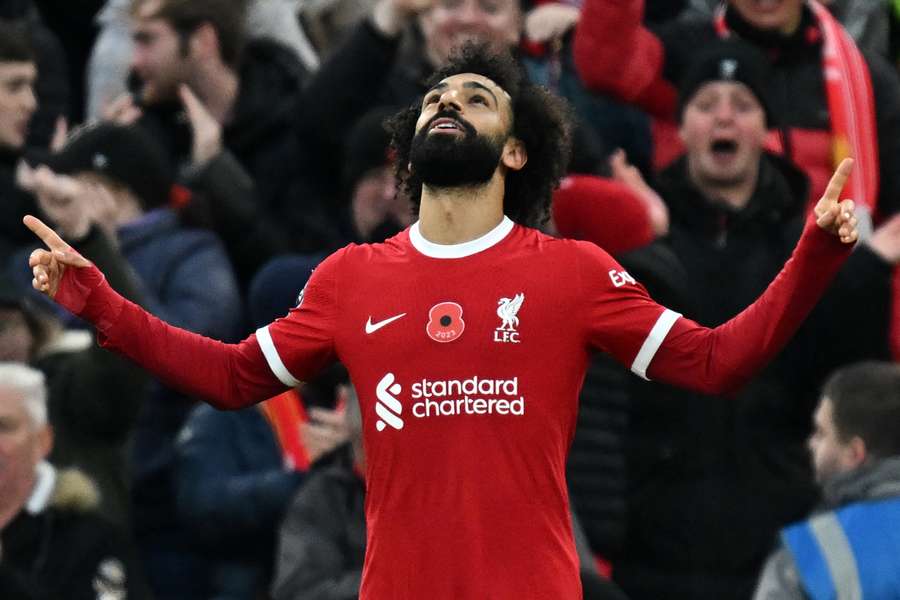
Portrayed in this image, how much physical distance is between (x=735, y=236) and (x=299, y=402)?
Answer: 1.59 m

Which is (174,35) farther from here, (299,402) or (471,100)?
(471,100)

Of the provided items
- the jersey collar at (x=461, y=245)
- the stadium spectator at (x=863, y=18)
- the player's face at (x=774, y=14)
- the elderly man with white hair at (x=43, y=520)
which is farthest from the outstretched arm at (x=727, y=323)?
the stadium spectator at (x=863, y=18)

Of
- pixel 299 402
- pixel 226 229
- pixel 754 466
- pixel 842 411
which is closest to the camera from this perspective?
pixel 842 411

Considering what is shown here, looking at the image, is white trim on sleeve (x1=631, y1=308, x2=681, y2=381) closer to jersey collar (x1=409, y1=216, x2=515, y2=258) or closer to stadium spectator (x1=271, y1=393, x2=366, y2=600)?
jersey collar (x1=409, y1=216, x2=515, y2=258)

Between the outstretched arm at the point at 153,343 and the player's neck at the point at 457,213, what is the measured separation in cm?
51

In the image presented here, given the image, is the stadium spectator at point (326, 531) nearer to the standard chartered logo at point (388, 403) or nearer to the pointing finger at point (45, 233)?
the standard chartered logo at point (388, 403)

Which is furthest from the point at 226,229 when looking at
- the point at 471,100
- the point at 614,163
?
the point at 471,100

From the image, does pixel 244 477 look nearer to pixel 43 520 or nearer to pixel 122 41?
pixel 43 520

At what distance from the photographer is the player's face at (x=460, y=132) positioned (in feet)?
17.7

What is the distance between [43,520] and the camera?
7277 mm

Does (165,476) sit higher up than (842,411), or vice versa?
(842,411)

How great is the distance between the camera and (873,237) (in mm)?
7883

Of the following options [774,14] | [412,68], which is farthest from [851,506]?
[412,68]

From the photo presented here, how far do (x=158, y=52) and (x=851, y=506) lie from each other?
4.21 m
